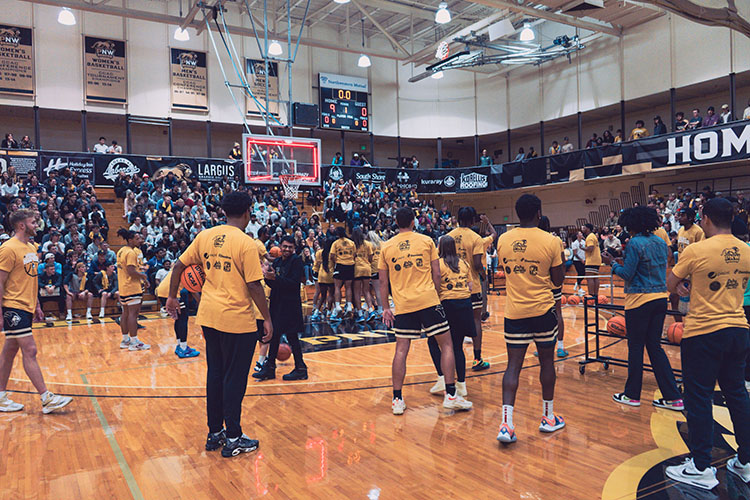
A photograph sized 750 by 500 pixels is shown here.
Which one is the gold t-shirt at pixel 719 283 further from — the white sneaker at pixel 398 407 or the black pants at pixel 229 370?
the black pants at pixel 229 370

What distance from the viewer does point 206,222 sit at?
1600cm

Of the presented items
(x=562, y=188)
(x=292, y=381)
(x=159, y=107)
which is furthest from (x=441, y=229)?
(x=292, y=381)

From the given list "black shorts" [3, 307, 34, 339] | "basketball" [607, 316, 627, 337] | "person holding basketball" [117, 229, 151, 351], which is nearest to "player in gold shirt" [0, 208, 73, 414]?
"black shorts" [3, 307, 34, 339]

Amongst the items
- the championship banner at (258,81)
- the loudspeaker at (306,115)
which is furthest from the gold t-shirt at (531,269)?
the championship banner at (258,81)

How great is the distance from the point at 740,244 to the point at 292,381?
4591mm

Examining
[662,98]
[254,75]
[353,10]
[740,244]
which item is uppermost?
[353,10]

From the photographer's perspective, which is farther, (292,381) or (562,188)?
(562,188)

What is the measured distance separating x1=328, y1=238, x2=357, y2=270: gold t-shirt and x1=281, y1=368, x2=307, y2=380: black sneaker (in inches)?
164

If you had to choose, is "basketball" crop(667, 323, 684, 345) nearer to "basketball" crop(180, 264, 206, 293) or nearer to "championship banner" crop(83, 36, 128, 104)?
"basketball" crop(180, 264, 206, 293)

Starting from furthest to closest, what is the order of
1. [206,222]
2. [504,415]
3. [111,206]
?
[111,206], [206,222], [504,415]

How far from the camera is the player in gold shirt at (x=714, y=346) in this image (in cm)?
332

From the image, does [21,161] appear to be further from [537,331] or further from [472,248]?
[537,331]

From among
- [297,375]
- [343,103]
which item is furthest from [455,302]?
[343,103]

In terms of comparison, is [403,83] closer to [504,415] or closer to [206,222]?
[206,222]
